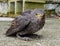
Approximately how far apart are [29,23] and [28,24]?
2 centimetres

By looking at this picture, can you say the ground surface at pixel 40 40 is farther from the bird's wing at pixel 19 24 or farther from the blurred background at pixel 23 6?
the blurred background at pixel 23 6

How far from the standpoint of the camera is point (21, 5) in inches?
246

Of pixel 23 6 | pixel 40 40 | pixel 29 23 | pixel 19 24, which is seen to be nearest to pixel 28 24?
pixel 29 23

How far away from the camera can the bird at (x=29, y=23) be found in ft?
11.4

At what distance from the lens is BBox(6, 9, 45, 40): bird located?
3.46m

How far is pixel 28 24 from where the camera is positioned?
349cm

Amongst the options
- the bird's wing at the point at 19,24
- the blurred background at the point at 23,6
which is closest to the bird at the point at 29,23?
the bird's wing at the point at 19,24

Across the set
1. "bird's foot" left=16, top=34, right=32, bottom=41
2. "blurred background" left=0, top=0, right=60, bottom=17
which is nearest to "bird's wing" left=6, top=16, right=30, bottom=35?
"bird's foot" left=16, top=34, right=32, bottom=41

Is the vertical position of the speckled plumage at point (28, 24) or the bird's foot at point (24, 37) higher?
the speckled plumage at point (28, 24)

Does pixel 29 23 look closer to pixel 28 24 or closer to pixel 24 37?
pixel 28 24

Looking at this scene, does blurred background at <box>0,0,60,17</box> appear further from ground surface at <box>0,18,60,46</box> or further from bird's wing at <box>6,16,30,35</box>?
bird's wing at <box>6,16,30,35</box>

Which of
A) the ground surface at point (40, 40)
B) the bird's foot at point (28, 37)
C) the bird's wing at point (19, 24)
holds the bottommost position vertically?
the ground surface at point (40, 40)

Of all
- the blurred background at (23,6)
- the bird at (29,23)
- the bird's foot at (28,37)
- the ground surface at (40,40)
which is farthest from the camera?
the blurred background at (23,6)

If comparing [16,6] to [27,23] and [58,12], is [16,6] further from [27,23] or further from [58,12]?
[27,23]
